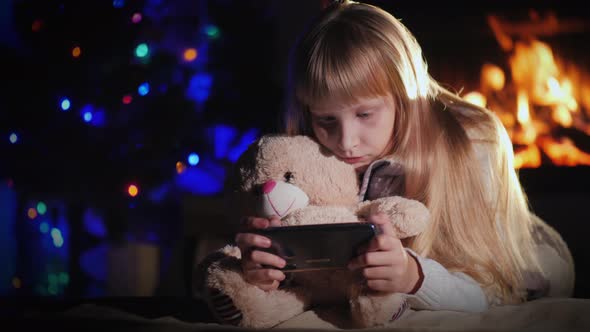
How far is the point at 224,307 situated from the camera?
2.83 ft

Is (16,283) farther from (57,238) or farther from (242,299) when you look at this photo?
(242,299)

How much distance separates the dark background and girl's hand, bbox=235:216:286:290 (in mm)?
1174

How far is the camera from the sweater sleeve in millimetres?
895

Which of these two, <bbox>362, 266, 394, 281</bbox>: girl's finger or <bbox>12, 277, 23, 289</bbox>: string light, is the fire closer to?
<bbox>362, 266, 394, 281</bbox>: girl's finger

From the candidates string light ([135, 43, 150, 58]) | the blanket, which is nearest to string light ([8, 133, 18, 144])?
string light ([135, 43, 150, 58])

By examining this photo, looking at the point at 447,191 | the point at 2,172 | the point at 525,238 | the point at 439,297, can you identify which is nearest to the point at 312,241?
the point at 439,297

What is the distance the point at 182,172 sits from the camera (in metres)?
2.06

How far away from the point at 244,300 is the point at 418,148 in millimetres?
451

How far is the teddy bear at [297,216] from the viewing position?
841 millimetres

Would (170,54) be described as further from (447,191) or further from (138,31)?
(447,191)

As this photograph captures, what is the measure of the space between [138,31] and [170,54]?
0.14 meters

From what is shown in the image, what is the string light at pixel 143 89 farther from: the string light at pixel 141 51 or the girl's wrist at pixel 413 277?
the girl's wrist at pixel 413 277

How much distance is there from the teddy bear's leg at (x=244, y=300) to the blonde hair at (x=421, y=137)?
0.25 meters

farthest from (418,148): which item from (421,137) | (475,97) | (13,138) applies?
(13,138)
